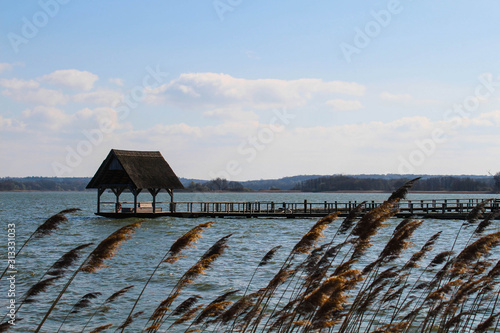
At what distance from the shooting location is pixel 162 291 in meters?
16.3

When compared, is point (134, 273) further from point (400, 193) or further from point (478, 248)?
point (478, 248)

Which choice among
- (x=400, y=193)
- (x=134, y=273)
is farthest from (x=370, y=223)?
(x=134, y=273)

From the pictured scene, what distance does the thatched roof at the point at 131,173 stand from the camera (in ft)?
141

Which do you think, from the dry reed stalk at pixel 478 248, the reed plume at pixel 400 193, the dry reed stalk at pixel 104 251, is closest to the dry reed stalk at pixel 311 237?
the reed plume at pixel 400 193

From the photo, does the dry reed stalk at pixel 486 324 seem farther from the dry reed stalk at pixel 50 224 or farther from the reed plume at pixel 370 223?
the dry reed stalk at pixel 50 224

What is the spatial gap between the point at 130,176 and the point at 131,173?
21.4 inches

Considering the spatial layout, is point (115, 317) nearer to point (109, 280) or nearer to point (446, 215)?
point (109, 280)

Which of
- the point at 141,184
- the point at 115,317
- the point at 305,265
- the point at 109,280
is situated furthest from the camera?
the point at 141,184

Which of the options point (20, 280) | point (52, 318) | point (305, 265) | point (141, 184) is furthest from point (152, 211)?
point (305, 265)

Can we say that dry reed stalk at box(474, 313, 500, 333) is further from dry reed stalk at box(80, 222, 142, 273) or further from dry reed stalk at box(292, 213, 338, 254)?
dry reed stalk at box(80, 222, 142, 273)

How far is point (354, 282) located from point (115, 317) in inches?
331

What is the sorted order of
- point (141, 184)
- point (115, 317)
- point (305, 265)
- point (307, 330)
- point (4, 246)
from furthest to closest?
point (141, 184)
point (4, 246)
point (115, 317)
point (305, 265)
point (307, 330)

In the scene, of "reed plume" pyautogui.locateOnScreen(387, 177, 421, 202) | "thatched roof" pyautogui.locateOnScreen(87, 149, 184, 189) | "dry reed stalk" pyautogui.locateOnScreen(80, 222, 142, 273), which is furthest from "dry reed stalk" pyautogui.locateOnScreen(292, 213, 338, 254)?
"thatched roof" pyautogui.locateOnScreen(87, 149, 184, 189)

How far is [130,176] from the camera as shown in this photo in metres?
42.4
